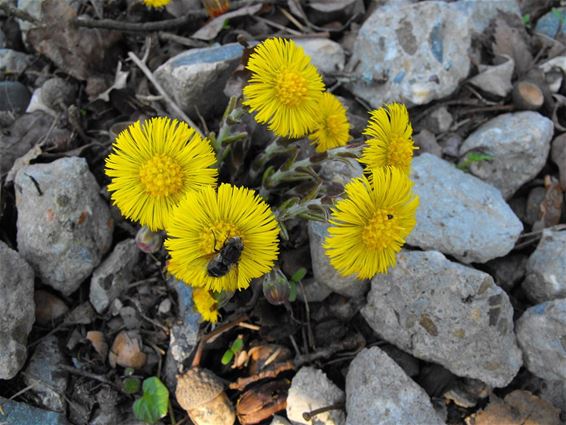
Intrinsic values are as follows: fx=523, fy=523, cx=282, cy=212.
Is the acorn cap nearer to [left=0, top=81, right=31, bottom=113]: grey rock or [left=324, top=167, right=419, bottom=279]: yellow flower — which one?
[left=324, top=167, right=419, bottom=279]: yellow flower

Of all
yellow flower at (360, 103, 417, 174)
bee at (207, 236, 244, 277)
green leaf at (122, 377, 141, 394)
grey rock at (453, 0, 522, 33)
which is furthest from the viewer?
grey rock at (453, 0, 522, 33)

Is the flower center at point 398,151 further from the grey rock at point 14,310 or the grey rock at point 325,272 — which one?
the grey rock at point 14,310

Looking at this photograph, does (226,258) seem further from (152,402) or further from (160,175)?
(152,402)

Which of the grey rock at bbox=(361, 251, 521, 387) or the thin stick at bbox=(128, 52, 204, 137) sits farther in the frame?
the thin stick at bbox=(128, 52, 204, 137)

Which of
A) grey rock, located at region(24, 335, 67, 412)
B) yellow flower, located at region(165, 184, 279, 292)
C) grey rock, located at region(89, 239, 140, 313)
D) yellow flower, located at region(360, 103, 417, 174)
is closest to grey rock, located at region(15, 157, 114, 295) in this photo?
grey rock, located at region(89, 239, 140, 313)

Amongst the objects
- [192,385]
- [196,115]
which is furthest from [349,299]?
[196,115]

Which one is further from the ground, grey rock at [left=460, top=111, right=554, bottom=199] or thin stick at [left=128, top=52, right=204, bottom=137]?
thin stick at [left=128, top=52, right=204, bottom=137]

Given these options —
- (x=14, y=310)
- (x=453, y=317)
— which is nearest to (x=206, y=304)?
(x=14, y=310)
